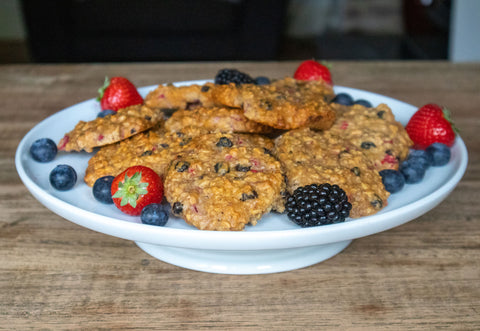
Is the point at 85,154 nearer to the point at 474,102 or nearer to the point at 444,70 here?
the point at 474,102

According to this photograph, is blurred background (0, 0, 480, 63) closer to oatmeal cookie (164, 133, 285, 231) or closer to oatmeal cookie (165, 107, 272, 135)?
oatmeal cookie (165, 107, 272, 135)

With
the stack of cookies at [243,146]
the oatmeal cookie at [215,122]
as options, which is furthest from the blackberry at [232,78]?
the oatmeal cookie at [215,122]

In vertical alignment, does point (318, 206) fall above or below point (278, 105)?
below

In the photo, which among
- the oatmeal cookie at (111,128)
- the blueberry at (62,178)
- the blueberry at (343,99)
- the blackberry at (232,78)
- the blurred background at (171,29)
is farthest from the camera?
the blurred background at (171,29)

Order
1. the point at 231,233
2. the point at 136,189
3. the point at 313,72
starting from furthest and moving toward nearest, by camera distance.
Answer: the point at 313,72 → the point at 136,189 → the point at 231,233

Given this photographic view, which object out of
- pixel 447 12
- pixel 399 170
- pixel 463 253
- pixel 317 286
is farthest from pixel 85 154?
pixel 447 12

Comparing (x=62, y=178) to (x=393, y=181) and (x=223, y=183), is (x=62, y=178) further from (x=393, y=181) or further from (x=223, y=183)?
(x=393, y=181)

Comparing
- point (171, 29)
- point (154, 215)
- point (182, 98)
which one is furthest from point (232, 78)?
point (171, 29)

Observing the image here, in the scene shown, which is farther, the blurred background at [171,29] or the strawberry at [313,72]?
the blurred background at [171,29]

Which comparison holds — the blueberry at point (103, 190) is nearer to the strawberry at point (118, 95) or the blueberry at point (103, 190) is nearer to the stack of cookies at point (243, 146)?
the stack of cookies at point (243, 146)
